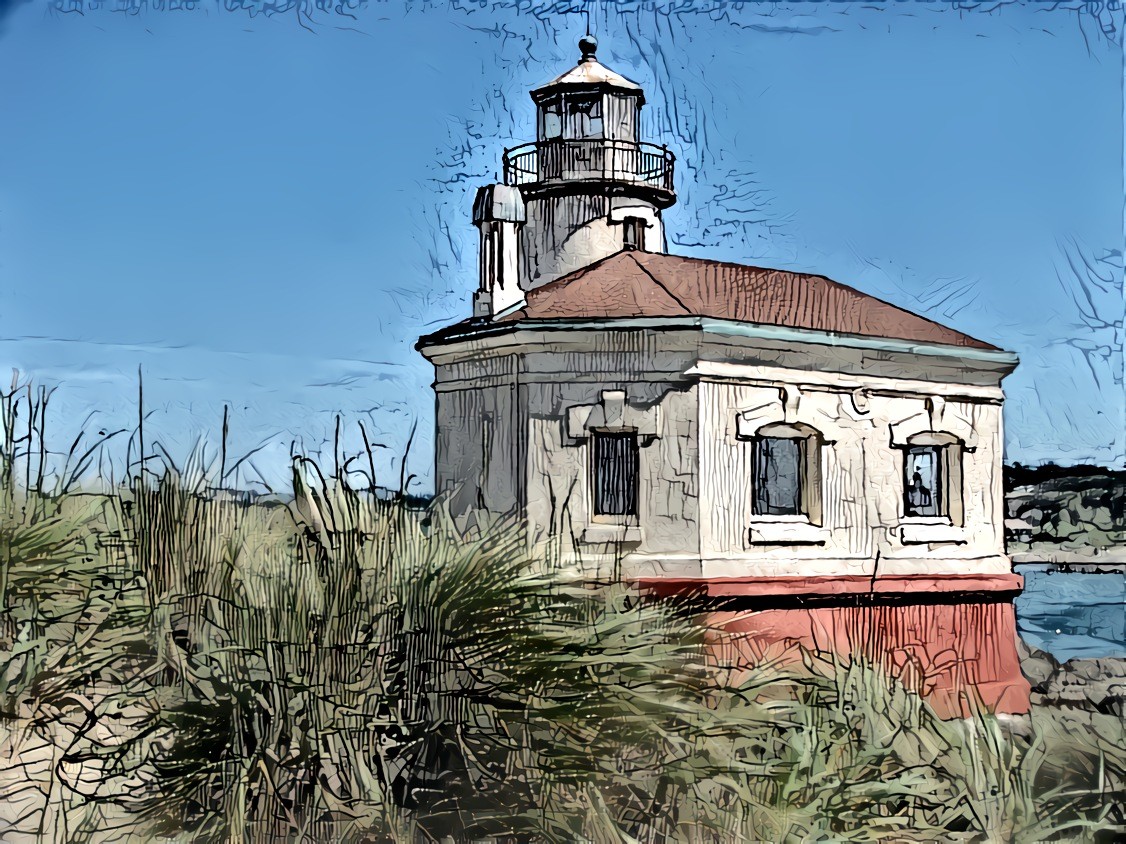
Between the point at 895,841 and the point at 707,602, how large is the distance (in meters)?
3.28

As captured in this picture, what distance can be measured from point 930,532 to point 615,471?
11.1 feet

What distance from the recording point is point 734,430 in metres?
10.5

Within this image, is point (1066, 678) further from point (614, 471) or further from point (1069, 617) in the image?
point (614, 471)

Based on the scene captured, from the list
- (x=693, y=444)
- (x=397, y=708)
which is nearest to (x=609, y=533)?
(x=693, y=444)

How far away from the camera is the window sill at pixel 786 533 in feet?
33.9

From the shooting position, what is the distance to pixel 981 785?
22.0ft

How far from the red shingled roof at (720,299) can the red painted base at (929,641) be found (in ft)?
8.73

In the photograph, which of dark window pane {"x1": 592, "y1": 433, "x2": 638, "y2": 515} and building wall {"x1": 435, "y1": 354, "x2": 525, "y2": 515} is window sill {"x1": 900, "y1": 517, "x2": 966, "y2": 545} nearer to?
dark window pane {"x1": 592, "y1": 433, "x2": 638, "y2": 515}

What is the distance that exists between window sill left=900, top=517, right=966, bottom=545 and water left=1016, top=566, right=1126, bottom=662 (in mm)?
1997

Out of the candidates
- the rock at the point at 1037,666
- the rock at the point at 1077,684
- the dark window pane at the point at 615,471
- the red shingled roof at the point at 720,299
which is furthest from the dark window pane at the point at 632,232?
the rock at the point at 1077,684

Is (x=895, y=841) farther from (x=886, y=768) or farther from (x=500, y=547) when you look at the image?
(x=500, y=547)

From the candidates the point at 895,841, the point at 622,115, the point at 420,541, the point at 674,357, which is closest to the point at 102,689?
the point at 420,541

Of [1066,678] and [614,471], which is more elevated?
[614,471]

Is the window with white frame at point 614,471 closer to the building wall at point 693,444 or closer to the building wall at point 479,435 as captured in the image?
the building wall at point 693,444
